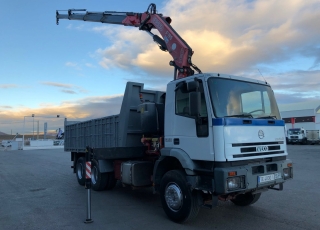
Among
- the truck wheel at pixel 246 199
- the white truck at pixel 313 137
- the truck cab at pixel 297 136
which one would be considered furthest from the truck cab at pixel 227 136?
the white truck at pixel 313 137

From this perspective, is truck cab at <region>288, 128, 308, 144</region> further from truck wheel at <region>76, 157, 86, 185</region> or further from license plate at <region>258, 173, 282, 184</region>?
license plate at <region>258, 173, 282, 184</region>

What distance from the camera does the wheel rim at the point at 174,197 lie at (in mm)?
5772

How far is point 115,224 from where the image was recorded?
5871mm

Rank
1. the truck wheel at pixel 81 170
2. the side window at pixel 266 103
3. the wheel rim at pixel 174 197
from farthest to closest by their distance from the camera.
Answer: the truck wheel at pixel 81 170 < the side window at pixel 266 103 < the wheel rim at pixel 174 197

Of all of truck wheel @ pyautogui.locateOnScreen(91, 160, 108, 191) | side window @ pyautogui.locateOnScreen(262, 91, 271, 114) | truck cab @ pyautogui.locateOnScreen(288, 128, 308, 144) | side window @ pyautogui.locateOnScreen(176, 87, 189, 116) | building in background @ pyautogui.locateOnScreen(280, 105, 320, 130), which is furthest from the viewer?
building in background @ pyautogui.locateOnScreen(280, 105, 320, 130)

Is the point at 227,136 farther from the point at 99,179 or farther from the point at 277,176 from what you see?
the point at 99,179

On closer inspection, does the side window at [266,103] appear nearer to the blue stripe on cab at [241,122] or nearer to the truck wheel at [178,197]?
the blue stripe on cab at [241,122]

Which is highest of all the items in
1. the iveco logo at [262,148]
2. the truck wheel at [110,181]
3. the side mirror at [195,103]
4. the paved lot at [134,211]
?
the side mirror at [195,103]

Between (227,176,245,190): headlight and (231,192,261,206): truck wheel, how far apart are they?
190cm

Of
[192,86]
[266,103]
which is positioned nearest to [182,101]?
[192,86]

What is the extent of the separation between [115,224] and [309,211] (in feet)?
14.3

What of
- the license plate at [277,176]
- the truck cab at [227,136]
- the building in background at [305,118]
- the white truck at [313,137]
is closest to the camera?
the truck cab at [227,136]

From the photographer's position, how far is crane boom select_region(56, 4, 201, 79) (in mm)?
7938

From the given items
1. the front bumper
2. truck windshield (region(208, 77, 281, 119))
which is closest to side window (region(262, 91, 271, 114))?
truck windshield (region(208, 77, 281, 119))
